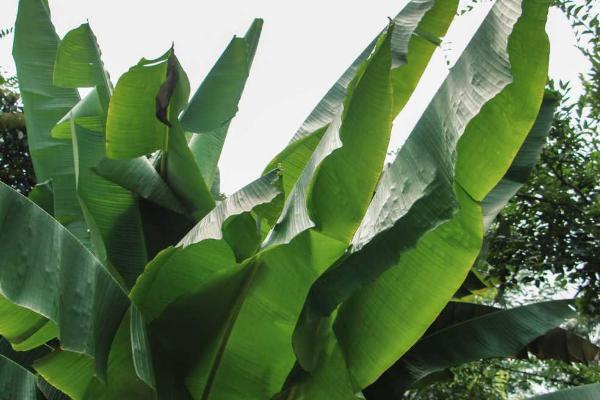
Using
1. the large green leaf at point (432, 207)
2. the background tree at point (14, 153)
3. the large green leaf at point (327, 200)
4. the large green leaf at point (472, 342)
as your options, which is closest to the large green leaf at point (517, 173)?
the large green leaf at point (472, 342)

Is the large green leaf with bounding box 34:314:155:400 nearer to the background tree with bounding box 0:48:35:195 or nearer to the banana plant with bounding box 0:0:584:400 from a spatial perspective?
the banana plant with bounding box 0:0:584:400

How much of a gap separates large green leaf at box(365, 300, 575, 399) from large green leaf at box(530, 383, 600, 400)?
0.22 metres

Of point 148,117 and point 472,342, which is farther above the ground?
point 148,117

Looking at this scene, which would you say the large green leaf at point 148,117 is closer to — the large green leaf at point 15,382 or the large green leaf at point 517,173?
the large green leaf at point 15,382

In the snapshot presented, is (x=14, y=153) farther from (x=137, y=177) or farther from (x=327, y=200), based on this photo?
(x=327, y=200)

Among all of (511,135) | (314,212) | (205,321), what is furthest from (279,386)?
(511,135)

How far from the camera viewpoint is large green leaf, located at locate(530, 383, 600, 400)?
259 centimetres

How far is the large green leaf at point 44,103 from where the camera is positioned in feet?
10.7

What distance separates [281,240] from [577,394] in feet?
3.78

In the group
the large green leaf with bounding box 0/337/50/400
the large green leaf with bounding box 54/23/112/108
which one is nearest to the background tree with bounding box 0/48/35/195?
the large green leaf with bounding box 54/23/112/108

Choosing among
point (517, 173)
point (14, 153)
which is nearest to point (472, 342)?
point (517, 173)

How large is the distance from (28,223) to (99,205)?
0.85 metres

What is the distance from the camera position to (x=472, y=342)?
9.40 feet

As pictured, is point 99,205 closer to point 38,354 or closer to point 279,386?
point 38,354
